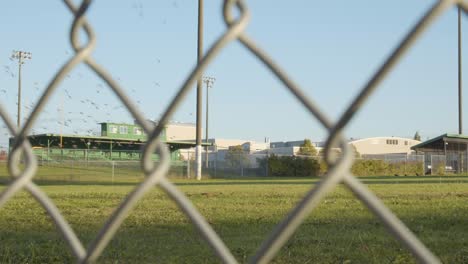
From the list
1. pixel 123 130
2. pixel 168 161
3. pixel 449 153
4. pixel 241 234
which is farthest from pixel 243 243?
pixel 123 130

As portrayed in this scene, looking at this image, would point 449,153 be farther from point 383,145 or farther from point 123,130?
point 383,145

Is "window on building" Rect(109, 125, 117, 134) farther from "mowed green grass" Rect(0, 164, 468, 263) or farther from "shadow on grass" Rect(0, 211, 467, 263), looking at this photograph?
"shadow on grass" Rect(0, 211, 467, 263)

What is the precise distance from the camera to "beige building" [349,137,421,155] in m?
68.8

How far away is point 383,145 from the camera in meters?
70.8

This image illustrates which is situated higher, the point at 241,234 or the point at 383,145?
the point at 383,145

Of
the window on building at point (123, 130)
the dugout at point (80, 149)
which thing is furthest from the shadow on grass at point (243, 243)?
the window on building at point (123, 130)

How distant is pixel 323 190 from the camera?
0.82 metres

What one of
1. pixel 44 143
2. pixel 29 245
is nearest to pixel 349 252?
pixel 29 245

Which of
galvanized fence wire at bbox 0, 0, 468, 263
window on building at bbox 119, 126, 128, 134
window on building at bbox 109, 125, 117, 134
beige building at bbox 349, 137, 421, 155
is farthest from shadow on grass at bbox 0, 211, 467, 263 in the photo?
beige building at bbox 349, 137, 421, 155

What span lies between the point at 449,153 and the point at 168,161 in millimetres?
41875

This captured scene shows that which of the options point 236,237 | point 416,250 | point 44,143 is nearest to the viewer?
point 416,250

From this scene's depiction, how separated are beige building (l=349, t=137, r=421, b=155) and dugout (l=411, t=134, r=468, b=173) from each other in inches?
1030

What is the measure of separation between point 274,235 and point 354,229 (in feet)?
17.5

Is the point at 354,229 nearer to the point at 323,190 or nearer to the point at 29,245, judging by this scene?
the point at 29,245
